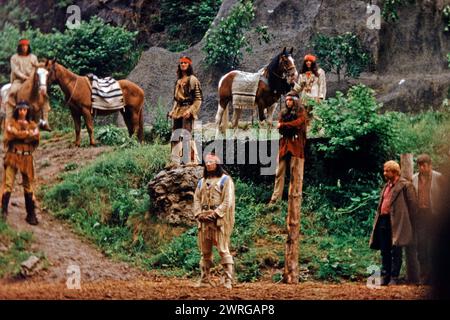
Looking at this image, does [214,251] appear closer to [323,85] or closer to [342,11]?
[323,85]

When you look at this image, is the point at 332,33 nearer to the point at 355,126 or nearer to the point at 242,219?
the point at 355,126

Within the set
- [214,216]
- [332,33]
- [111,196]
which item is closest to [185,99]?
[111,196]

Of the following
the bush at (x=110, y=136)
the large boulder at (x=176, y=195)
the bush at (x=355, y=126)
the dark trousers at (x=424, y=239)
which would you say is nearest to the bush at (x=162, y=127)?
the bush at (x=110, y=136)

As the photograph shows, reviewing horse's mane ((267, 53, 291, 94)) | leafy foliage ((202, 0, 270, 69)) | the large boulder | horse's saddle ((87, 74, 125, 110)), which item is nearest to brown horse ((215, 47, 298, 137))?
horse's mane ((267, 53, 291, 94))


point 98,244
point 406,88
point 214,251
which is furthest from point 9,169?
point 406,88

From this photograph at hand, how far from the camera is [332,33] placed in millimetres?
23062

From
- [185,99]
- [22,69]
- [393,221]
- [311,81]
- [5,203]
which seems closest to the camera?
[393,221]

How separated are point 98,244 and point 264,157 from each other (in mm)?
2959

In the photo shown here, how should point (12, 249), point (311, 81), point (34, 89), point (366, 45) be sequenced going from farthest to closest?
point (366, 45) < point (311, 81) < point (34, 89) < point (12, 249)

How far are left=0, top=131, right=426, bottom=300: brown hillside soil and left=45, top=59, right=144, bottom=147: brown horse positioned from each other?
131cm

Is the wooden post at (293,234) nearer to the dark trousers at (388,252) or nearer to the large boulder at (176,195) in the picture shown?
the dark trousers at (388,252)

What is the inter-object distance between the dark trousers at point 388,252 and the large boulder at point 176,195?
263 cm

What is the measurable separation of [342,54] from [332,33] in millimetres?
447

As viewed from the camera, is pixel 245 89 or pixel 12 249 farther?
pixel 245 89
